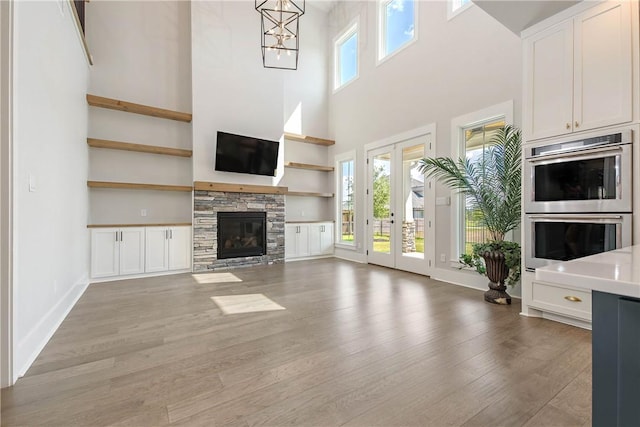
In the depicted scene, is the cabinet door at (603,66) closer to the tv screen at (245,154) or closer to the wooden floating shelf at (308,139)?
the tv screen at (245,154)

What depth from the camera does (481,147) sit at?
4.05 meters

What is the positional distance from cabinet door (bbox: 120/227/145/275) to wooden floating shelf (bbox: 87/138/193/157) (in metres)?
1.36

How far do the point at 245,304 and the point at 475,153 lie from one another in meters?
3.63

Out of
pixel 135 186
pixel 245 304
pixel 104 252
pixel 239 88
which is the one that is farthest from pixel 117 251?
pixel 239 88

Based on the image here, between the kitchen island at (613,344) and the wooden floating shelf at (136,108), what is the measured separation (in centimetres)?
579

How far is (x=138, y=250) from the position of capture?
4727 millimetres

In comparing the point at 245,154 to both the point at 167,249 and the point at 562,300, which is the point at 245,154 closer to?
the point at 167,249

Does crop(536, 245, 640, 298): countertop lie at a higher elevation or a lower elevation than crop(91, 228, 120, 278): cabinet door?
higher

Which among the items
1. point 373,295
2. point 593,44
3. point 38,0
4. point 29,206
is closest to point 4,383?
point 29,206

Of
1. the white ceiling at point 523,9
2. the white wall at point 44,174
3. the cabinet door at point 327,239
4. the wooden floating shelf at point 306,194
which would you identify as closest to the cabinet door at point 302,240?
the cabinet door at point 327,239

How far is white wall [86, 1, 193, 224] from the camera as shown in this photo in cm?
487

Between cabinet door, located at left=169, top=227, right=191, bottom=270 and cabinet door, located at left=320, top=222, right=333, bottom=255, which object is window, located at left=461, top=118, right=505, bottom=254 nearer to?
cabinet door, located at left=320, top=222, right=333, bottom=255

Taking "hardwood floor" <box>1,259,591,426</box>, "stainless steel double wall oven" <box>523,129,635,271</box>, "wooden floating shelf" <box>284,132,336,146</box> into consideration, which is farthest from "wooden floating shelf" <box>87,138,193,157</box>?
"stainless steel double wall oven" <box>523,129,635,271</box>

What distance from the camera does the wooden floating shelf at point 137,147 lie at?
464cm
